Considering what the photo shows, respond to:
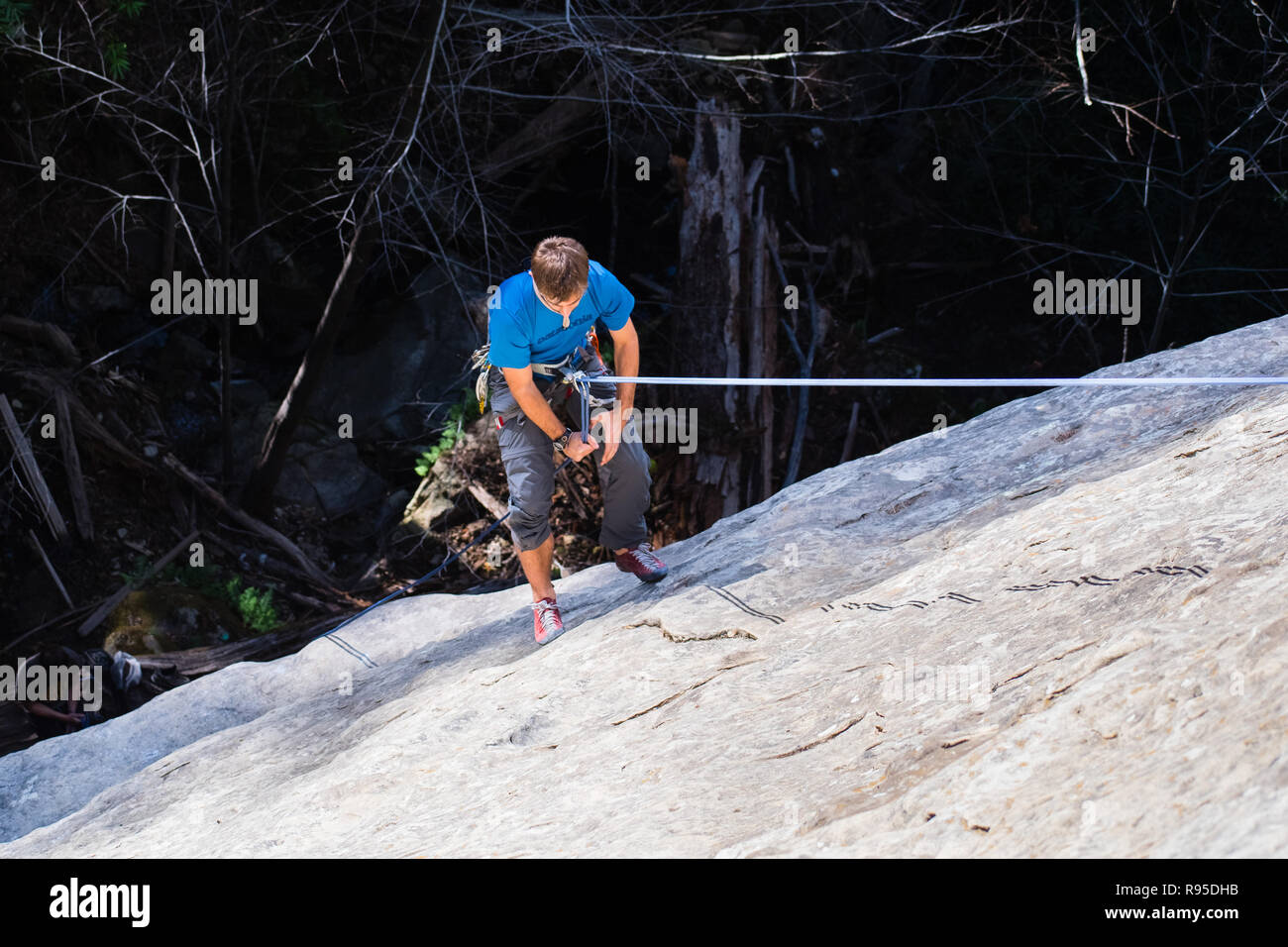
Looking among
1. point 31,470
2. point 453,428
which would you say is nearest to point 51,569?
point 31,470

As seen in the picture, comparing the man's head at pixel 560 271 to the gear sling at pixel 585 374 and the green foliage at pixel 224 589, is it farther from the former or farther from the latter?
the green foliage at pixel 224 589

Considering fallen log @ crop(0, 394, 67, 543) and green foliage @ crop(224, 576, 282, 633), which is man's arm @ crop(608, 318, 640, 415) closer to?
green foliage @ crop(224, 576, 282, 633)

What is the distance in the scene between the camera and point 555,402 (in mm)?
5145

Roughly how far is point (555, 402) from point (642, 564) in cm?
87

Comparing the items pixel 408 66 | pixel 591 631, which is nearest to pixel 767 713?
pixel 591 631

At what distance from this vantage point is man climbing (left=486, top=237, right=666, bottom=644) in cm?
448

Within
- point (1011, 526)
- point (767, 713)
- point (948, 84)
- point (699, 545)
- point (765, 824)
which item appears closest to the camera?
point (765, 824)

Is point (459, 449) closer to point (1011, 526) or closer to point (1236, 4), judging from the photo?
point (1011, 526)

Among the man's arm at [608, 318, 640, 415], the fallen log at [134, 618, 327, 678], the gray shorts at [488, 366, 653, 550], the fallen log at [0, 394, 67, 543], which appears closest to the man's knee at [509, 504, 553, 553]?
the gray shorts at [488, 366, 653, 550]

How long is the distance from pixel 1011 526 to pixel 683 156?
22.1 feet

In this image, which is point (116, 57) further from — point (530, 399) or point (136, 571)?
point (530, 399)

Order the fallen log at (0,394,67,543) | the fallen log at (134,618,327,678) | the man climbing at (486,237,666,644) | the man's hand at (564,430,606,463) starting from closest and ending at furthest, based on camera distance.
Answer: the man climbing at (486,237,666,644)
the man's hand at (564,430,606,463)
the fallen log at (134,618,327,678)
the fallen log at (0,394,67,543)

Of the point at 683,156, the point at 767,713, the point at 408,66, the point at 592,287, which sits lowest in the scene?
the point at 767,713
